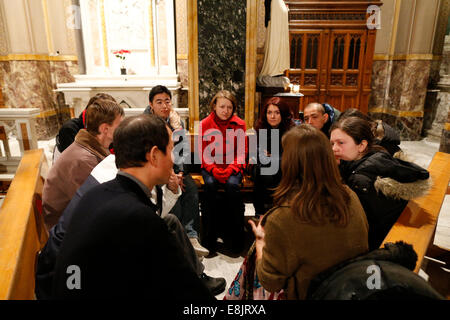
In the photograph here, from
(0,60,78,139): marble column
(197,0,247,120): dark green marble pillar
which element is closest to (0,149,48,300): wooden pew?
(197,0,247,120): dark green marble pillar

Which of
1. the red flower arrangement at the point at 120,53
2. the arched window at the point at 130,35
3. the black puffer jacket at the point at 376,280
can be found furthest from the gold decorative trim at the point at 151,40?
the black puffer jacket at the point at 376,280

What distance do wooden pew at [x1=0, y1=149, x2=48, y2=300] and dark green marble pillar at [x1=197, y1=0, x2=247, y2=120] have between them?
2.02 metres

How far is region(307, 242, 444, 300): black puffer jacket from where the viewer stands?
3.03 feet

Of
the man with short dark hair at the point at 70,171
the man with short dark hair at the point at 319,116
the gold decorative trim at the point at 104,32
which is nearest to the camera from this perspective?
the man with short dark hair at the point at 70,171

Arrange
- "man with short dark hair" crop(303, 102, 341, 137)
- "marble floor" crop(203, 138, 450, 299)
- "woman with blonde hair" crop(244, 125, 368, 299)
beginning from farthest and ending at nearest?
"man with short dark hair" crop(303, 102, 341, 137)
"marble floor" crop(203, 138, 450, 299)
"woman with blonde hair" crop(244, 125, 368, 299)

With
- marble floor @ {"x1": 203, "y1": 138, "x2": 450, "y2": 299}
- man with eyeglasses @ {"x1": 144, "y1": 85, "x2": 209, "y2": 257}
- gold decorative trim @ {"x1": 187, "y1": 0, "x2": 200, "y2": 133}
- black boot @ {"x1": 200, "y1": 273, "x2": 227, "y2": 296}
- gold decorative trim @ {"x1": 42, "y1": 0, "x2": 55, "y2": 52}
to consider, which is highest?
gold decorative trim @ {"x1": 42, "y1": 0, "x2": 55, "y2": 52}

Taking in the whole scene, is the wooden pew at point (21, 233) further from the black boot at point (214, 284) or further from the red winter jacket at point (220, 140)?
the red winter jacket at point (220, 140)

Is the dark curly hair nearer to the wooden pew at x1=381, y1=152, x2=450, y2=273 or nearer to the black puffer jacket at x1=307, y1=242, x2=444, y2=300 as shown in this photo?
the wooden pew at x1=381, y1=152, x2=450, y2=273

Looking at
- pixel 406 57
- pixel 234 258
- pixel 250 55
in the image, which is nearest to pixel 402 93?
pixel 406 57

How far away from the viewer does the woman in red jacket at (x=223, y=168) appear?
2.89 metres

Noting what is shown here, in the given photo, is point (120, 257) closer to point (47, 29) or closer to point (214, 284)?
point (214, 284)

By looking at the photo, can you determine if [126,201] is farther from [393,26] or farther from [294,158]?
[393,26]

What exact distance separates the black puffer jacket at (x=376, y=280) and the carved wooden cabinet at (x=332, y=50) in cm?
651
